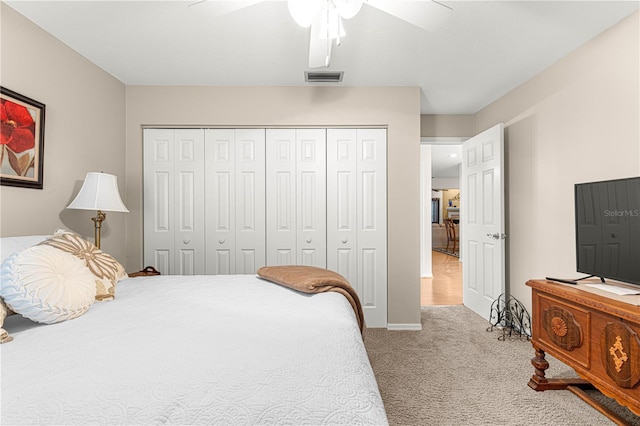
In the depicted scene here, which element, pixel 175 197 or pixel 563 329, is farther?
pixel 175 197

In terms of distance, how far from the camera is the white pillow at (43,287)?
1395 mm

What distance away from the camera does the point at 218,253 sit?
11.9ft

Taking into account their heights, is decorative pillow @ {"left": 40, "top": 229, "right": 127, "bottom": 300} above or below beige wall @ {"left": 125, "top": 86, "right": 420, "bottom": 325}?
below

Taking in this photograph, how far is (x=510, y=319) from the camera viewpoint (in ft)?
11.7

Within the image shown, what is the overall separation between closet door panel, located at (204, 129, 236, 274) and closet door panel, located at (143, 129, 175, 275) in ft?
1.25

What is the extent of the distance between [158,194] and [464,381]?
3.23 meters

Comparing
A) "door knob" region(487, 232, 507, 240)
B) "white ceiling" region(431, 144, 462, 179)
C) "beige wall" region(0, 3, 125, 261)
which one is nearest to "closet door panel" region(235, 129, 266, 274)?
"beige wall" region(0, 3, 125, 261)

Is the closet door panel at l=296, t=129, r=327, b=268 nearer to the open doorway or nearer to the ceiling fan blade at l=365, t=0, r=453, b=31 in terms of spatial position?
the open doorway

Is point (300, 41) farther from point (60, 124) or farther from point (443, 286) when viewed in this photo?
point (443, 286)

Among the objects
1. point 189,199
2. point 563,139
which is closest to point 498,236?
point 563,139

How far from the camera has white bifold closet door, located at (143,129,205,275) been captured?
3623 mm

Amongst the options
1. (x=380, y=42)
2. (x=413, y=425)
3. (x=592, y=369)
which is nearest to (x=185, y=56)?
(x=380, y=42)

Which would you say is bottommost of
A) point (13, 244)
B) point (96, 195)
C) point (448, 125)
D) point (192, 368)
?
point (192, 368)

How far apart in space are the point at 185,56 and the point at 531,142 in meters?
3.22
